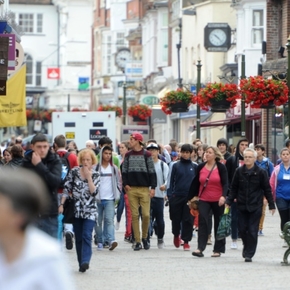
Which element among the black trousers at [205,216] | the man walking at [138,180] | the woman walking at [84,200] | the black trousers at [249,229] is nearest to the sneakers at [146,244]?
the man walking at [138,180]

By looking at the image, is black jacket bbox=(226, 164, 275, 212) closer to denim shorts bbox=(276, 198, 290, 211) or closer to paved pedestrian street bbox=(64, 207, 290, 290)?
paved pedestrian street bbox=(64, 207, 290, 290)

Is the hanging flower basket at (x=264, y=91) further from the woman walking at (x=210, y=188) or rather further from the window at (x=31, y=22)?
the window at (x=31, y=22)

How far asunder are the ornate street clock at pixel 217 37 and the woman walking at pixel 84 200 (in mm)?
32917

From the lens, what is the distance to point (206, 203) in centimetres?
1630

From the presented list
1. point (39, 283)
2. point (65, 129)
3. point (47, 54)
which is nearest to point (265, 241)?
point (39, 283)

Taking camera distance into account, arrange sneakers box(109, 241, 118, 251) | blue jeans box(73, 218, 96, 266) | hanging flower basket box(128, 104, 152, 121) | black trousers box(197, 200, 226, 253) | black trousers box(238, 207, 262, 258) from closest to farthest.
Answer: blue jeans box(73, 218, 96, 266)
black trousers box(238, 207, 262, 258)
black trousers box(197, 200, 226, 253)
sneakers box(109, 241, 118, 251)
hanging flower basket box(128, 104, 152, 121)

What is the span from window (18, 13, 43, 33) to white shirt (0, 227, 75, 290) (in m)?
109

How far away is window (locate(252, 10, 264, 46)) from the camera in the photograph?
144ft

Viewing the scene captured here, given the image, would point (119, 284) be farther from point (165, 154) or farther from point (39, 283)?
point (165, 154)

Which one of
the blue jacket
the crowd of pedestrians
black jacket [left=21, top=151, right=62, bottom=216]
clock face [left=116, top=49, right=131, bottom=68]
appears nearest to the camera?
black jacket [left=21, top=151, right=62, bottom=216]

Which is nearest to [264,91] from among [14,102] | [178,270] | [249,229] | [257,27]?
[14,102]

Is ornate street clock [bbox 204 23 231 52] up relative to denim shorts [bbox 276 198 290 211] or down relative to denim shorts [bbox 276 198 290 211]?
up

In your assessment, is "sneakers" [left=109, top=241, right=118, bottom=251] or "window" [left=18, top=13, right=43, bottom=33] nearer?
"sneakers" [left=109, top=241, right=118, bottom=251]

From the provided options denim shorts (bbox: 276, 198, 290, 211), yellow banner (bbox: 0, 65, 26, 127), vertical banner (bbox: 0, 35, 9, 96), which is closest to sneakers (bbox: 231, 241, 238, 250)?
denim shorts (bbox: 276, 198, 290, 211)
